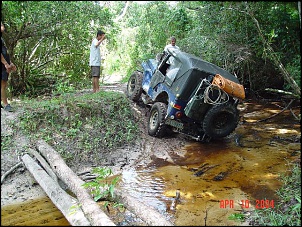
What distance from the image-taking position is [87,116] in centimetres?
729

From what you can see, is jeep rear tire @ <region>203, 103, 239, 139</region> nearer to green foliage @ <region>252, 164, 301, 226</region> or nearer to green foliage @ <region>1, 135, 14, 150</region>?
green foliage @ <region>252, 164, 301, 226</region>

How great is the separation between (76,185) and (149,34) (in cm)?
690

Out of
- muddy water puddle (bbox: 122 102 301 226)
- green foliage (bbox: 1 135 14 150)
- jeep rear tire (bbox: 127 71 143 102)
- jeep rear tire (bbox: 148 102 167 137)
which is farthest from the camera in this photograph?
jeep rear tire (bbox: 127 71 143 102)

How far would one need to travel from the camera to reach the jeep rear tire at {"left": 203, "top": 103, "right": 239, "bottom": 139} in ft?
23.3

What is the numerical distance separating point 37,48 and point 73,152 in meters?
4.49

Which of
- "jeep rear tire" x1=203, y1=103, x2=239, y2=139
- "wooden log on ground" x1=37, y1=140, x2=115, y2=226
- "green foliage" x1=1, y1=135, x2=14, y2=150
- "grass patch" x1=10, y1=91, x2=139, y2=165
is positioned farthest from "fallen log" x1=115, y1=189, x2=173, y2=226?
"jeep rear tire" x1=203, y1=103, x2=239, y2=139

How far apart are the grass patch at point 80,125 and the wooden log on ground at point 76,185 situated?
389 millimetres

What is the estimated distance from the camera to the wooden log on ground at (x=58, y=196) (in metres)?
3.85

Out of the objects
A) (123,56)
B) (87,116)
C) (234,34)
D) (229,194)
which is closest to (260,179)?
(229,194)

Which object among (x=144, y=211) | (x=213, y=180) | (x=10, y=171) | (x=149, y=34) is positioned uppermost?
(x=149, y=34)

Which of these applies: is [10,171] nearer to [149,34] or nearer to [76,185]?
[76,185]

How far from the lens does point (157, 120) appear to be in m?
7.91

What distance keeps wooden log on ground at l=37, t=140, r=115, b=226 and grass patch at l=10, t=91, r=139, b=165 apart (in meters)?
0.39
